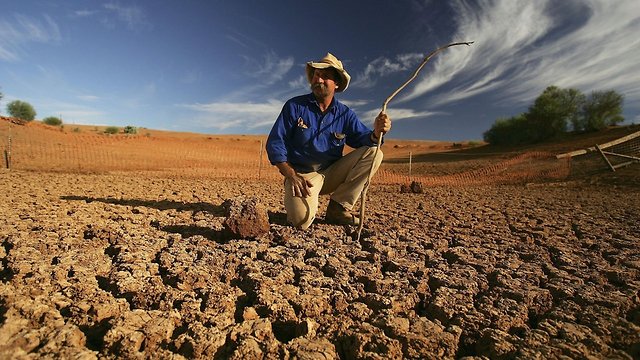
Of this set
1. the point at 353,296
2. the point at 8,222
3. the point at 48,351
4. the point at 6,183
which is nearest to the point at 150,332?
the point at 48,351

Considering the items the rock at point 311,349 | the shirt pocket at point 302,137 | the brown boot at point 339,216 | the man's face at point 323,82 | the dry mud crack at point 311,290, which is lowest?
the rock at point 311,349

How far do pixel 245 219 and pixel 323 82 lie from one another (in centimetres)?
134

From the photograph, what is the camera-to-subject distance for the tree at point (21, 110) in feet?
122

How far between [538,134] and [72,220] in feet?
89.6

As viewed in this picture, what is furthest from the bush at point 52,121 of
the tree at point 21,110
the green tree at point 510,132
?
the green tree at point 510,132

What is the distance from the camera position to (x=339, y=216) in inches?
134

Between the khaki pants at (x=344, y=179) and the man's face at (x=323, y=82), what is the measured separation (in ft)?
2.02

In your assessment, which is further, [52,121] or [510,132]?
[52,121]

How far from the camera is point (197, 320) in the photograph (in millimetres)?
1570

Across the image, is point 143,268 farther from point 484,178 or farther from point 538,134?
point 538,134

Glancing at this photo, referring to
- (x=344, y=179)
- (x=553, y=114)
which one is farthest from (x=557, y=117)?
(x=344, y=179)

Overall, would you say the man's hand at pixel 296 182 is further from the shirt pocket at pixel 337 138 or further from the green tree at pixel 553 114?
the green tree at pixel 553 114

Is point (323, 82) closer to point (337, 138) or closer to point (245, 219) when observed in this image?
point (337, 138)

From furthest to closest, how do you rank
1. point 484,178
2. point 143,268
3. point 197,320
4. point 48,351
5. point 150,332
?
point 484,178 < point 143,268 < point 197,320 < point 150,332 < point 48,351
